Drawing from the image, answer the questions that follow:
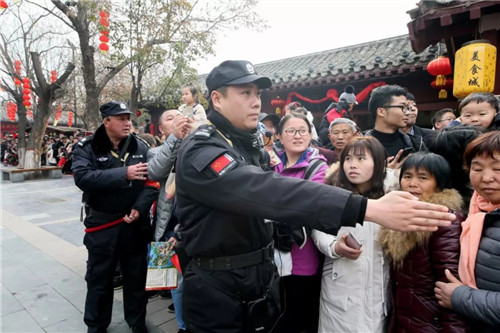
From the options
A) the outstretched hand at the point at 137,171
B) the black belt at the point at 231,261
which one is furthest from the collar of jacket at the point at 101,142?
the black belt at the point at 231,261

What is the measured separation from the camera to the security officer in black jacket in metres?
1.22

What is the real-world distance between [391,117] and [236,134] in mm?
1621

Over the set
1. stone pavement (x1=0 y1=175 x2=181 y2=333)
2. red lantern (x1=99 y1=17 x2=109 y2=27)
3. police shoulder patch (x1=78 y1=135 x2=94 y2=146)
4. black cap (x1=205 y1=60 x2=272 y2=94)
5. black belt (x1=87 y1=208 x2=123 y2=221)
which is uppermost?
red lantern (x1=99 y1=17 x2=109 y2=27)

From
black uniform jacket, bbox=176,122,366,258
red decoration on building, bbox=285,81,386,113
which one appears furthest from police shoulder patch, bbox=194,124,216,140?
red decoration on building, bbox=285,81,386,113

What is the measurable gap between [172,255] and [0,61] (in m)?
19.9

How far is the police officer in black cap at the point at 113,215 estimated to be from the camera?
9.30ft

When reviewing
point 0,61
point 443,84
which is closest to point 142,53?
point 443,84

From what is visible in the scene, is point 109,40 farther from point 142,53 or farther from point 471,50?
point 471,50

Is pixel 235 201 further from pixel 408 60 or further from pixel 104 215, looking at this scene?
pixel 408 60

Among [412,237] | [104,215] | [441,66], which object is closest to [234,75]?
[412,237]

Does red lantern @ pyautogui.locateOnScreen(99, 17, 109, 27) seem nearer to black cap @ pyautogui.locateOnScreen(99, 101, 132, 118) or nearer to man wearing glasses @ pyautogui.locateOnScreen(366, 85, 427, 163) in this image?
black cap @ pyautogui.locateOnScreen(99, 101, 132, 118)

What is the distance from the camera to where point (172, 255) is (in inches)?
108

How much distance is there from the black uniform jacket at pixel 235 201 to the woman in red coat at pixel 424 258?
2.45 ft

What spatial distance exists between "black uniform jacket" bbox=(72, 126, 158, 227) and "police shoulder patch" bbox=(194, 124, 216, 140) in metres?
1.56
